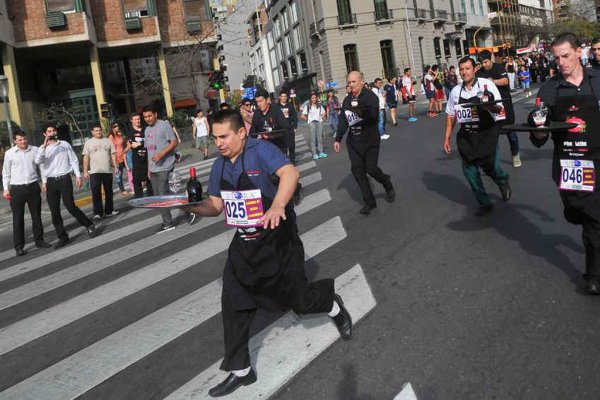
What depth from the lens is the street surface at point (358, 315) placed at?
3.11 m

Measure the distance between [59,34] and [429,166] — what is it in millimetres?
22644

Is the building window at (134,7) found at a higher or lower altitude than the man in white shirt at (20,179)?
higher

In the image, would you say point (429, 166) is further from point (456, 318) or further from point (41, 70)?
point (41, 70)

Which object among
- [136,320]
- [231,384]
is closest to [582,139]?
[231,384]

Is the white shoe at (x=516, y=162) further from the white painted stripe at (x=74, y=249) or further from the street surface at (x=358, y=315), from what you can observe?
the white painted stripe at (x=74, y=249)

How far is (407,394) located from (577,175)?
6.70 ft

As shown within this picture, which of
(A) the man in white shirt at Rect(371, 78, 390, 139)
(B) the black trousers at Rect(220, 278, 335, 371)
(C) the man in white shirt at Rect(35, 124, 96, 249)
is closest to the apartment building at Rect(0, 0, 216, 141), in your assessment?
(A) the man in white shirt at Rect(371, 78, 390, 139)

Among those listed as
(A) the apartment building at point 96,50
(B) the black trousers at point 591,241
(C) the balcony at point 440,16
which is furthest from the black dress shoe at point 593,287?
(C) the balcony at point 440,16

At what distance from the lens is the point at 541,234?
5.27 m

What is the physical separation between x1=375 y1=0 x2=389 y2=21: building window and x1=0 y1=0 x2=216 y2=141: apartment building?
16.7 metres

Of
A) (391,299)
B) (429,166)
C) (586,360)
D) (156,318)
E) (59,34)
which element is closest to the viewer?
(586,360)

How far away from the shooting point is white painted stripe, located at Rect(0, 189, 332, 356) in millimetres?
4637

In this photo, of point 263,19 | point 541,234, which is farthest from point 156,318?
point 263,19

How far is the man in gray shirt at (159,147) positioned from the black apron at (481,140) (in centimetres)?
409
